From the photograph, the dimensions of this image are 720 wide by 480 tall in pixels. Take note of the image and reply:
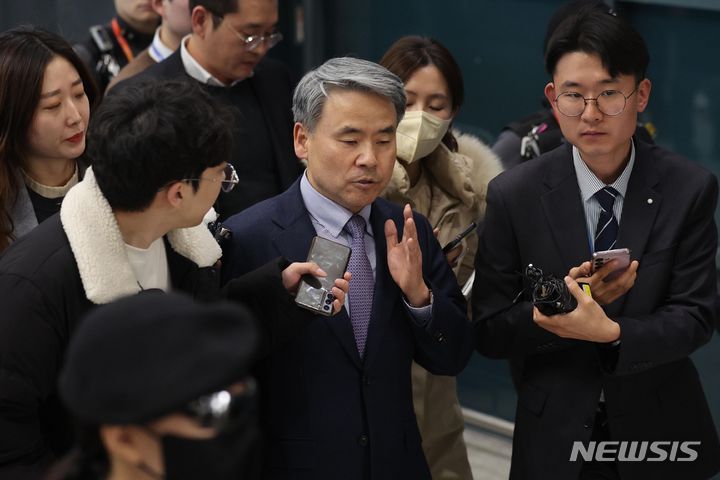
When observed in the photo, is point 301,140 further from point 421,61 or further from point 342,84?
point 421,61

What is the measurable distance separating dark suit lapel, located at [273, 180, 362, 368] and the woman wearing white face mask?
0.86m

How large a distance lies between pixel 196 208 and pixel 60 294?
0.43 m

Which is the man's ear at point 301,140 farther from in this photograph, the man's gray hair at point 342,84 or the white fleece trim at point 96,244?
the white fleece trim at point 96,244

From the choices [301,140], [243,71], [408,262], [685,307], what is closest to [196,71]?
[243,71]

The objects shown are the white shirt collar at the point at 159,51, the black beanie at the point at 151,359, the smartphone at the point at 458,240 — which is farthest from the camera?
the white shirt collar at the point at 159,51

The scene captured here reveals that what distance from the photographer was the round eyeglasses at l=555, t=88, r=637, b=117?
3.73m

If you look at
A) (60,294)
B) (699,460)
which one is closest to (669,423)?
(699,460)

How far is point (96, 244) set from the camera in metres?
3.07

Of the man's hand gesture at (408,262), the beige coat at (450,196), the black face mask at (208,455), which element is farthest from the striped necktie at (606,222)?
the black face mask at (208,455)

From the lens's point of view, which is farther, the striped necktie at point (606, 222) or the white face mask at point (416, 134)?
the white face mask at point (416, 134)

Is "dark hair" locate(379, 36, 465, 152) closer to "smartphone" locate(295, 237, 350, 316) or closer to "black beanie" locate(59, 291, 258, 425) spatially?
"smartphone" locate(295, 237, 350, 316)

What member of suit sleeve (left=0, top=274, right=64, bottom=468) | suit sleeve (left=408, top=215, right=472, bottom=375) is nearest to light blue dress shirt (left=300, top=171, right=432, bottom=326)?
suit sleeve (left=408, top=215, right=472, bottom=375)

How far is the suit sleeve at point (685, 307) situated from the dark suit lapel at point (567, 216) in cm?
21

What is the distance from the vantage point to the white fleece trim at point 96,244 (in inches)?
120
